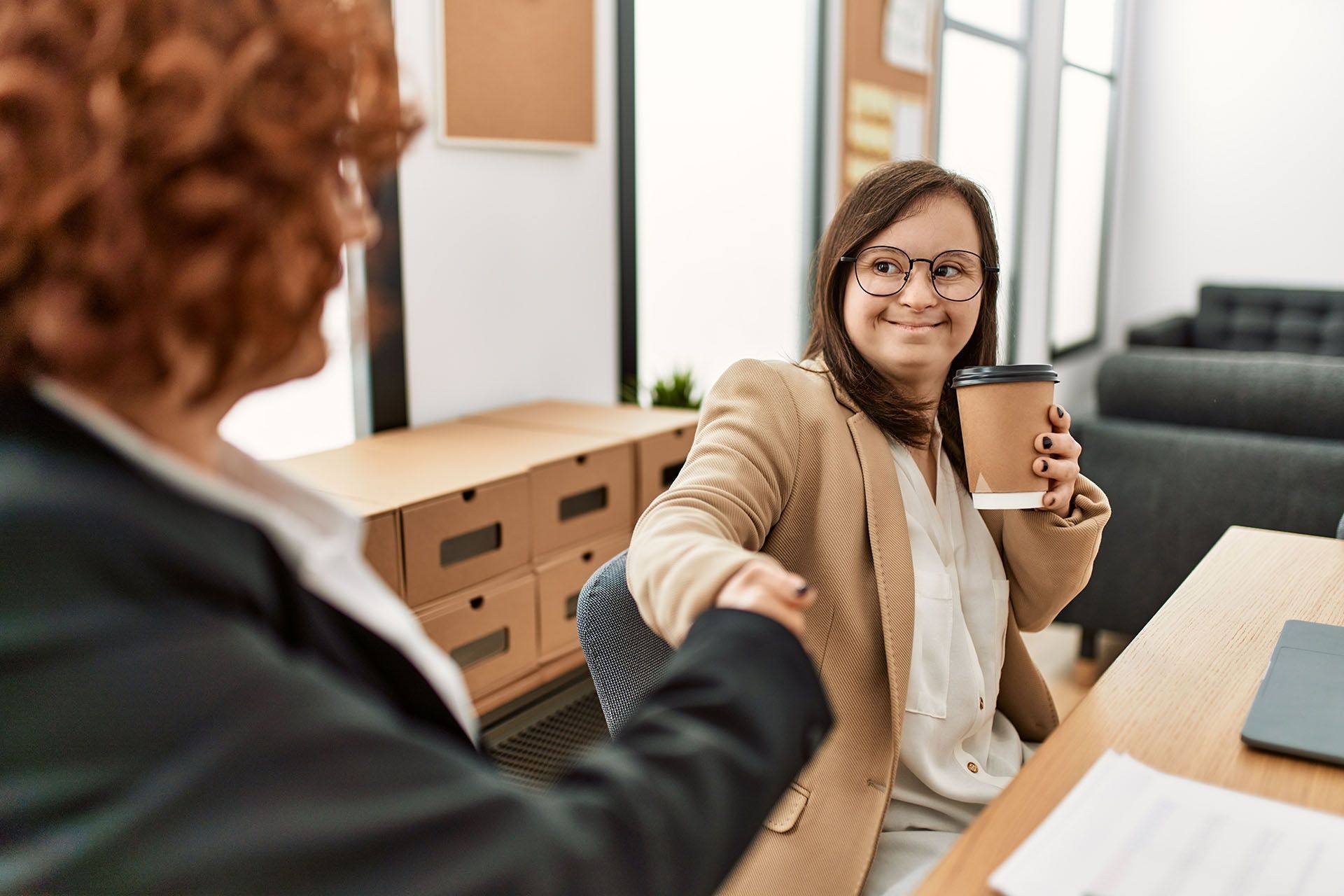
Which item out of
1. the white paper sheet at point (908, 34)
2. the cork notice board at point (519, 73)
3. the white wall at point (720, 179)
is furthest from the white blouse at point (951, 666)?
the white paper sheet at point (908, 34)

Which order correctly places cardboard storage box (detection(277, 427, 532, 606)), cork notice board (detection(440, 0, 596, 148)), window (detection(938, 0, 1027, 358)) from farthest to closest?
window (detection(938, 0, 1027, 358))
cork notice board (detection(440, 0, 596, 148))
cardboard storage box (detection(277, 427, 532, 606))

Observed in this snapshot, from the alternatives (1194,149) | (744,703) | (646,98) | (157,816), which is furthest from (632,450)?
(1194,149)

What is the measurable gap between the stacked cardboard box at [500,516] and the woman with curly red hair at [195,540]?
138 cm

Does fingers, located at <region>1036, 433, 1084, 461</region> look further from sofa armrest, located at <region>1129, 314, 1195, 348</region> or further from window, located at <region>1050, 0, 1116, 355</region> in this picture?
window, located at <region>1050, 0, 1116, 355</region>

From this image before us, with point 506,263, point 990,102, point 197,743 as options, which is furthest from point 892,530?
point 990,102

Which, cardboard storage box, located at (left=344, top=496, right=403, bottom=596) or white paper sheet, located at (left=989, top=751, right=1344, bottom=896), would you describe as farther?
cardboard storage box, located at (left=344, top=496, right=403, bottom=596)

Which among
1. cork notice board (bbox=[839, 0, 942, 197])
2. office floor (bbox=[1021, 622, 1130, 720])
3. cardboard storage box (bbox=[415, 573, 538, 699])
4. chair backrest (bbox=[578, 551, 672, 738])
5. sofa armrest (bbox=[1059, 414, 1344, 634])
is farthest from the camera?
cork notice board (bbox=[839, 0, 942, 197])

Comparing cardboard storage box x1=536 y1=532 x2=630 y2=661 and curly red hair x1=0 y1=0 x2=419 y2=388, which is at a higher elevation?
curly red hair x1=0 y1=0 x2=419 y2=388

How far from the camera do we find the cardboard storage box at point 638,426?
256cm

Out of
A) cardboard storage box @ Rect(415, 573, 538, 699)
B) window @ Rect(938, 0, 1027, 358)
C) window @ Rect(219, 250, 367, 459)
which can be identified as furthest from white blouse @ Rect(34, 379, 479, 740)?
window @ Rect(938, 0, 1027, 358)

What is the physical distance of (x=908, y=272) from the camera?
133cm

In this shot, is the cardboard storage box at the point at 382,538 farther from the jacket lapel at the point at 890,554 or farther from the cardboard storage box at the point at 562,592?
the jacket lapel at the point at 890,554

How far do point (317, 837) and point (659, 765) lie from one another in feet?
0.60

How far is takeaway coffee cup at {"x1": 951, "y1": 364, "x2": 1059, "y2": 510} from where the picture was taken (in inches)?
43.8
